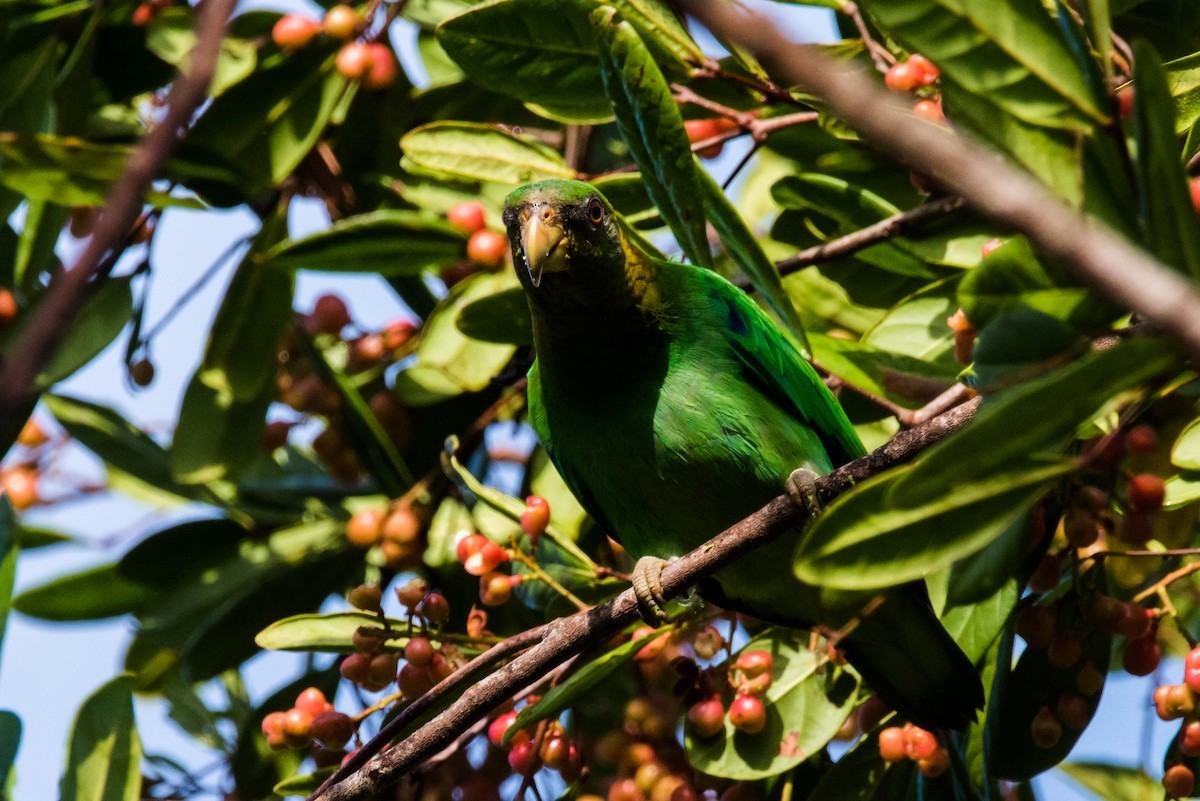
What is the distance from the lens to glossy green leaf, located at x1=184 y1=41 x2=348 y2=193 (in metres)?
3.60

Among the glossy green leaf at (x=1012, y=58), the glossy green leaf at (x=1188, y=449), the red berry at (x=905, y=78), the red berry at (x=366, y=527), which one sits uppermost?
the glossy green leaf at (x=1012, y=58)

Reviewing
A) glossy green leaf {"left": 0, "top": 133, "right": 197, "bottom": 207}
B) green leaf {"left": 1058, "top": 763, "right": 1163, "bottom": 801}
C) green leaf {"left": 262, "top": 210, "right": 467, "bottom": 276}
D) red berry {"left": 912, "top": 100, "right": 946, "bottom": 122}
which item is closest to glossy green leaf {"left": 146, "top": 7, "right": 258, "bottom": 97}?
glossy green leaf {"left": 0, "top": 133, "right": 197, "bottom": 207}

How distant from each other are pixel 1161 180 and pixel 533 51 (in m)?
1.85

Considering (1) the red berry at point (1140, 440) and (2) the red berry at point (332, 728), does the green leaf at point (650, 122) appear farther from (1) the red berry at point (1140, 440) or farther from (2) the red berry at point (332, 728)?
(2) the red berry at point (332, 728)

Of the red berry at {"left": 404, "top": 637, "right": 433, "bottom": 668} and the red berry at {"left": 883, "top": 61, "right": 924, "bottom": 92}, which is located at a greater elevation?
the red berry at {"left": 883, "top": 61, "right": 924, "bottom": 92}

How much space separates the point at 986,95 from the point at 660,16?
1.61m

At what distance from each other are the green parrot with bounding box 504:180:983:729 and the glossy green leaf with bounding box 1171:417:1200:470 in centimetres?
74

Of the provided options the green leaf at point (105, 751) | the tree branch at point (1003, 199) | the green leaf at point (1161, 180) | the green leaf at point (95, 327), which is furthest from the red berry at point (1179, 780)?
the green leaf at point (95, 327)

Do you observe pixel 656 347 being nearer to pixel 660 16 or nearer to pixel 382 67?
pixel 660 16

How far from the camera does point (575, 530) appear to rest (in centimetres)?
368

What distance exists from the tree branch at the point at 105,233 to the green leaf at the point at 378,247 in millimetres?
2348

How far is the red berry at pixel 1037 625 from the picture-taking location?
268 centimetres

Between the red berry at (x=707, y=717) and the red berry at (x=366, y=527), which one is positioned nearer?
the red berry at (x=707, y=717)

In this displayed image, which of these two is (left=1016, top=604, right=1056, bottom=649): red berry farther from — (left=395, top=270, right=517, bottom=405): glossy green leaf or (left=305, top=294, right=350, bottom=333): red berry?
(left=305, top=294, right=350, bottom=333): red berry
